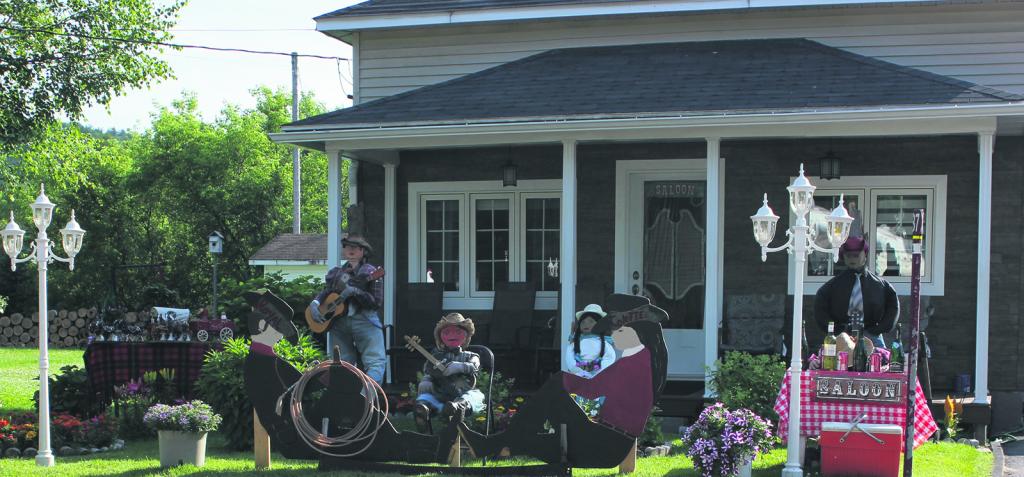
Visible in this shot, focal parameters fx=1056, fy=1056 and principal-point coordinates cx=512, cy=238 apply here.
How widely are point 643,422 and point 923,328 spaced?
4296mm

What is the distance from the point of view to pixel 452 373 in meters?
8.02

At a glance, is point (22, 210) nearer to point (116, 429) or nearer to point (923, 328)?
point (116, 429)

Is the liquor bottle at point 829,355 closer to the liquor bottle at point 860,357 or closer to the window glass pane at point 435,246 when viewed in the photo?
the liquor bottle at point 860,357

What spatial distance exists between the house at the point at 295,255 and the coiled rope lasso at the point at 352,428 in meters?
19.1

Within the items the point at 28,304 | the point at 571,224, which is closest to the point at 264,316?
the point at 571,224

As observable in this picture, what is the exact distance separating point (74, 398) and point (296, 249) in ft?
55.1

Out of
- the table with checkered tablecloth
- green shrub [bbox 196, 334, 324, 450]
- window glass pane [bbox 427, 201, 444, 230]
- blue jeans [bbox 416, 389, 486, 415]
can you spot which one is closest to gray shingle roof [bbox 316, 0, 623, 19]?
window glass pane [bbox 427, 201, 444, 230]

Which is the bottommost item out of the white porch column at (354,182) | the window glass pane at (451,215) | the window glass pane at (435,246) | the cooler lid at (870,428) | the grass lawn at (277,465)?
the grass lawn at (277,465)

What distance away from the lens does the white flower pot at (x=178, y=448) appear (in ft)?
25.7

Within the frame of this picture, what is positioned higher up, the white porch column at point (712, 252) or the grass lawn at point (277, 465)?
the white porch column at point (712, 252)

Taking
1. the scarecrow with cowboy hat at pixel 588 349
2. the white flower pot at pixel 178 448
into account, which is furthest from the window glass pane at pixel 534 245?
the white flower pot at pixel 178 448

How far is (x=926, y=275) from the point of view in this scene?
10.7 m

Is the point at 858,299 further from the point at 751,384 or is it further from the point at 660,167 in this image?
the point at 660,167

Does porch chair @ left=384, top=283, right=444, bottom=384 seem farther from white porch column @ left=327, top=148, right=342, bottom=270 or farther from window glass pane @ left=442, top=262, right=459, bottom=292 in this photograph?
white porch column @ left=327, top=148, right=342, bottom=270
